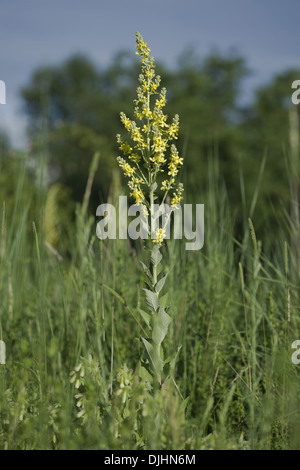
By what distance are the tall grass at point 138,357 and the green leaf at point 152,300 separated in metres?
0.10

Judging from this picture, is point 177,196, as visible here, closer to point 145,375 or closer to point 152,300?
point 152,300

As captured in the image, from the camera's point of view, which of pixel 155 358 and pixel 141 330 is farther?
pixel 141 330

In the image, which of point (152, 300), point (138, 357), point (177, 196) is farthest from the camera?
point (138, 357)

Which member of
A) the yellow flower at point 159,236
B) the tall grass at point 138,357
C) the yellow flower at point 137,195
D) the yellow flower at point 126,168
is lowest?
Answer: the tall grass at point 138,357

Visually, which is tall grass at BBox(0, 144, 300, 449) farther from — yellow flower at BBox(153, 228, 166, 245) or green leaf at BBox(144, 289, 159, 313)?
yellow flower at BBox(153, 228, 166, 245)

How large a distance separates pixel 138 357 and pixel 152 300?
95 centimetres

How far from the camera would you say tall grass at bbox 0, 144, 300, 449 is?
147cm

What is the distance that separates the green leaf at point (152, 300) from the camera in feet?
5.00

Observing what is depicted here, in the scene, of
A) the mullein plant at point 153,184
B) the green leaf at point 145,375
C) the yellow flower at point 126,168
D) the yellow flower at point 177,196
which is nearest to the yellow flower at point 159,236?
the mullein plant at point 153,184

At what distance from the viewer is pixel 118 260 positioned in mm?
2754

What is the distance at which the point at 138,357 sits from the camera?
2402 mm

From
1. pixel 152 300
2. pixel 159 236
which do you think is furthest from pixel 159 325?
pixel 159 236

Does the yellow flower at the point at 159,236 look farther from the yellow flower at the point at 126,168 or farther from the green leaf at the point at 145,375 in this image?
the green leaf at the point at 145,375
